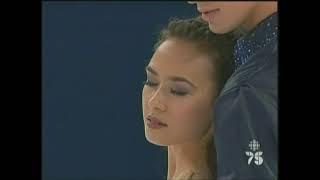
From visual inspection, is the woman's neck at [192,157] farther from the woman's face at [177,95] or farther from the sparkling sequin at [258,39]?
the sparkling sequin at [258,39]

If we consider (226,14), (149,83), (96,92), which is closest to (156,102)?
(149,83)

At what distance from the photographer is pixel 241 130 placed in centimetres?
148

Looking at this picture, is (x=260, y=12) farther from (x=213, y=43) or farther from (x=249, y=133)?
(x=249, y=133)

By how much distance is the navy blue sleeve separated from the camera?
4.81ft

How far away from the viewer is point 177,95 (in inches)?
60.2

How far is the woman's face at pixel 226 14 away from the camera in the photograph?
4.90ft

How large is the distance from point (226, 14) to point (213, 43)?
3.2 inches

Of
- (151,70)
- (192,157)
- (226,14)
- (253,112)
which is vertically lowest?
(192,157)

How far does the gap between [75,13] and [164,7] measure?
243 mm

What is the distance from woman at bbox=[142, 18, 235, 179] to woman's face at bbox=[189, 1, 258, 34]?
0.02 m

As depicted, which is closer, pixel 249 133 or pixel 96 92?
pixel 249 133
